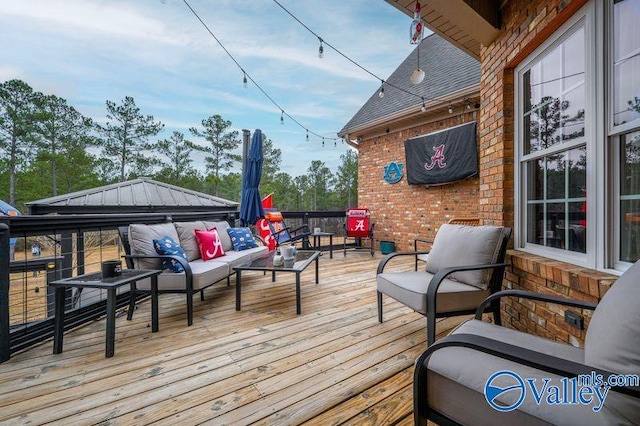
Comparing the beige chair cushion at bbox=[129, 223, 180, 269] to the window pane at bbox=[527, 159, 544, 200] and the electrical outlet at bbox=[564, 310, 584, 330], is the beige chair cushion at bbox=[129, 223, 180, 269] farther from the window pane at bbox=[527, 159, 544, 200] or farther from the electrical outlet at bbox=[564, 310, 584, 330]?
the window pane at bbox=[527, 159, 544, 200]

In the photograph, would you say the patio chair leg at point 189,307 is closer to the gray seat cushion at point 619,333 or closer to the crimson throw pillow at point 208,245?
the crimson throw pillow at point 208,245

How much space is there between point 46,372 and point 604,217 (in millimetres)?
3459

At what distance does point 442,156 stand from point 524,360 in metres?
5.04

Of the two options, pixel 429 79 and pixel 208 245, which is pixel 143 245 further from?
pixel 429 79

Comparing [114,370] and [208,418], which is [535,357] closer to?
[208,418]

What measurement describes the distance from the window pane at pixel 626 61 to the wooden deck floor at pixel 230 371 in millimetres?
1857

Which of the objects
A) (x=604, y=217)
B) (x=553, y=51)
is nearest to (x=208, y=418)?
(x=604, y=217)

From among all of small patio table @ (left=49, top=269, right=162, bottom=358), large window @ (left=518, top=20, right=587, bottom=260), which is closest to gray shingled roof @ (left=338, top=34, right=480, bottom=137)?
large window @ (left=518, top=20, right=587, bottom=260)

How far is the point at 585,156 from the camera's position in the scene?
170cm

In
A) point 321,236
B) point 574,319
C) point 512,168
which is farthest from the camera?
point 321,236

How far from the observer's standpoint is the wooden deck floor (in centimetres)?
142

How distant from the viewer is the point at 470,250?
2.14m

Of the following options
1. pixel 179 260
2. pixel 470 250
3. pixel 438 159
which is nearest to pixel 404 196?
pixel 438 159
